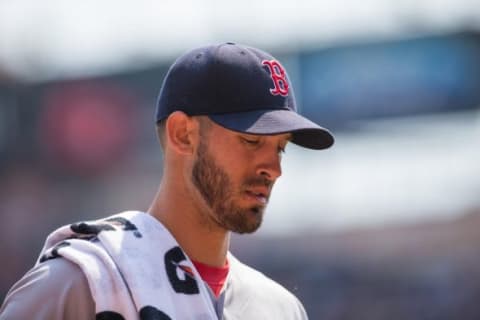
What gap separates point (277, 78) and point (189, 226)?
0.38 m

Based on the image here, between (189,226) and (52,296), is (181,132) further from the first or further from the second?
(52,296)

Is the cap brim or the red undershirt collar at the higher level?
the cap brim

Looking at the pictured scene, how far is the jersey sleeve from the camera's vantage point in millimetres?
2713

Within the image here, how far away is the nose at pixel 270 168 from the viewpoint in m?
2.96

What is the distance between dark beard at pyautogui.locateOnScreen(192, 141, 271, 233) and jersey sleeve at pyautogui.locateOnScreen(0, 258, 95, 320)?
37 centimetres

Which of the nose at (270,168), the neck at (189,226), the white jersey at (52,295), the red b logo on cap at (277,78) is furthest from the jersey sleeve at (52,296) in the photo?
the red b logo on cap at (277,78)

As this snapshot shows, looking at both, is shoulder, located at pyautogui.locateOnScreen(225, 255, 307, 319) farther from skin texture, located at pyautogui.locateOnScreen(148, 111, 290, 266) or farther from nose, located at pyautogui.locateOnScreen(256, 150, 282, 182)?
nose, located at pyautogui.locateOnScreen(256, 150, 282, 182)

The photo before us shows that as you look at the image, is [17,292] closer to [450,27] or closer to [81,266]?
[81,266]

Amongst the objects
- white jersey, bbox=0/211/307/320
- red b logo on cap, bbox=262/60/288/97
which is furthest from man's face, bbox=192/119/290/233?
white jersey, bbox=0/211/307/320

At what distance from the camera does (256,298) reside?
314 centimetres

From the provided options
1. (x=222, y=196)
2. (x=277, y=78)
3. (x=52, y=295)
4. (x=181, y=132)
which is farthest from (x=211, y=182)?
(x=52, y=295)

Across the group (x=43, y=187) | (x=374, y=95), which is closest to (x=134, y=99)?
(x=43, y=187)

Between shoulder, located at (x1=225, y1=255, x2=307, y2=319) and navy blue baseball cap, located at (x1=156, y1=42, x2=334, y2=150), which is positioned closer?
navy blue baseball cap, located at (x1=156, y1=42, x2=334, y2=150)

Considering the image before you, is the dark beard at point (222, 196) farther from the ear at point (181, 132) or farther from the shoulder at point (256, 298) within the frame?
the shoulder at point (256, 298)
